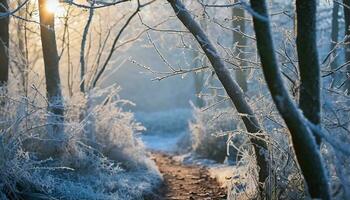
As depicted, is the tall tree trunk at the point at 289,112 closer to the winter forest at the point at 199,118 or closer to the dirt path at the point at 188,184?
the winter forest at the point at 199,118

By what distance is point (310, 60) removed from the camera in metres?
3.91

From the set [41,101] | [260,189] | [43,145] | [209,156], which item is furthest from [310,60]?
[209,156]

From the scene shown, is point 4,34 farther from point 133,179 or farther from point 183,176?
point 183,176

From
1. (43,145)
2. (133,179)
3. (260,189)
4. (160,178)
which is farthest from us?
(160,178)

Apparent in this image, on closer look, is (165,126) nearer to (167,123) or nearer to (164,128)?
(164,128)

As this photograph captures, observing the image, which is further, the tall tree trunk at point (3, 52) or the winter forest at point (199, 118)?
the tall tree trunk at point (3, 52)

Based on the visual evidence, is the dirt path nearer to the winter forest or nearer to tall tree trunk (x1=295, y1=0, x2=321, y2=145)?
the winter forest

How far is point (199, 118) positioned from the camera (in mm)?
14547

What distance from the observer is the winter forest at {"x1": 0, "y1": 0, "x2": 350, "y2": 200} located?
3.87 m

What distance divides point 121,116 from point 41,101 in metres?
2.01

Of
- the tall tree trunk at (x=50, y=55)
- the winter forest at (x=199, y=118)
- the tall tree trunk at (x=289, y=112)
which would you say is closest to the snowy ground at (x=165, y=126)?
the winter forest at (x=199, y=118)

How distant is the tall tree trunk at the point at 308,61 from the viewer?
3865 millimetres

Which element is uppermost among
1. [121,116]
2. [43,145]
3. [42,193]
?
[121,116]

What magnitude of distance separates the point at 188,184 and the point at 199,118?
513cm
